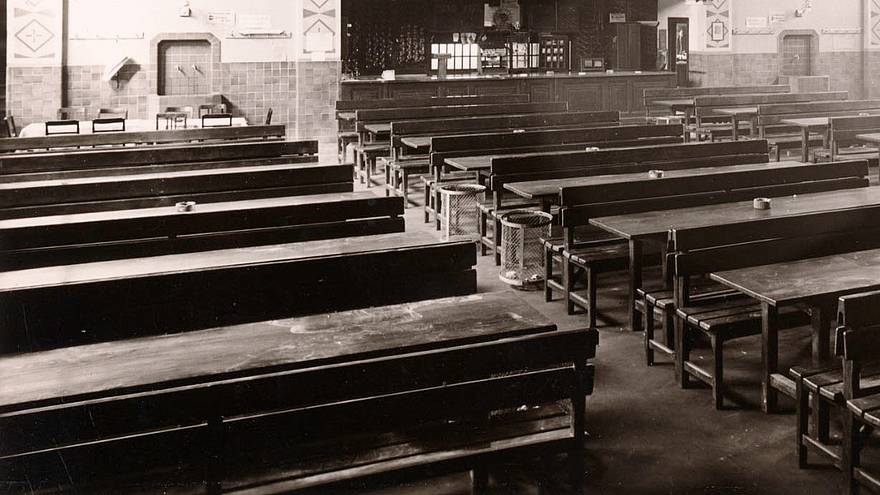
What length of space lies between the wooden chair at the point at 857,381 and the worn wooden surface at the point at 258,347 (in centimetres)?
105

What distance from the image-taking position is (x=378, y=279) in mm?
3697

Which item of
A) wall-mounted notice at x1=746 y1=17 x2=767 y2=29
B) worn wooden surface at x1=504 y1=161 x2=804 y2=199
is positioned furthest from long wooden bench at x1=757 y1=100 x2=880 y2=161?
wall-mounted notice at x1=746 y1=17 x2=767 y2=29

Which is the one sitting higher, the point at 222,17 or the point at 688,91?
the point at 222,17

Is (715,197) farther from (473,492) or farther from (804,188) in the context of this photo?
(473,492)

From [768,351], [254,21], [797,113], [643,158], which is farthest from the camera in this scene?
[254,21]

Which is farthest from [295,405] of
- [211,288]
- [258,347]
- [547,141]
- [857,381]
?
[547,141]

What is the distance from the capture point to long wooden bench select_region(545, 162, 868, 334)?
16.6 feet

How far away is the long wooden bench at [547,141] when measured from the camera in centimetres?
778

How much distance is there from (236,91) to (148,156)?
653 centimetres

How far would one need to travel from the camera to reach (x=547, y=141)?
26.5 feet

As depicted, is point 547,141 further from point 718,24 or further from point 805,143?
point 718,24

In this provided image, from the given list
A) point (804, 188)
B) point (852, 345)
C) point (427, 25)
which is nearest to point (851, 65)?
point (427, 25)

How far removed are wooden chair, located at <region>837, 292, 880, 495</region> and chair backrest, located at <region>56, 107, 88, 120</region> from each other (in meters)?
12.1

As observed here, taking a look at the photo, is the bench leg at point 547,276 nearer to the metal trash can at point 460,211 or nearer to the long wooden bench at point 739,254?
the metal trash can at point 460,211
